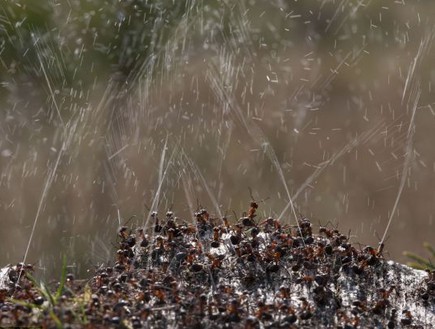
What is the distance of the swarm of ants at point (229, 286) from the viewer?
11.9ft

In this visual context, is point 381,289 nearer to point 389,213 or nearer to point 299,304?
point 299,304

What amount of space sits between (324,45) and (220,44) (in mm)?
1473

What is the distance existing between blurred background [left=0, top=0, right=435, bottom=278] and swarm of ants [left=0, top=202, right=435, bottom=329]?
5018 mm

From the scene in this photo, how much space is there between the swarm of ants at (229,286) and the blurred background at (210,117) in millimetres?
5018

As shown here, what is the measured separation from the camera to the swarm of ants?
3.62m

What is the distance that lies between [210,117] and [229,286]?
7770mm

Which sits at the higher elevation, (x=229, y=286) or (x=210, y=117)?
(x=229, y=286)

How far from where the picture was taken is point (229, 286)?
4055 millimetres

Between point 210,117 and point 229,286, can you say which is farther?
point 210,117

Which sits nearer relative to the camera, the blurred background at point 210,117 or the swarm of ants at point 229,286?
the swarm of ants at point 229,286

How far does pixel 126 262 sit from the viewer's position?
436cm

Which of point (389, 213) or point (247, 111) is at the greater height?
point (247, 111)

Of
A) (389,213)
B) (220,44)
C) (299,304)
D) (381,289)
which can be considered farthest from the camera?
(220,44)

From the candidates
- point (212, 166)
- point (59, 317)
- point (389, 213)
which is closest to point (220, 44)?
point (212, 166)
